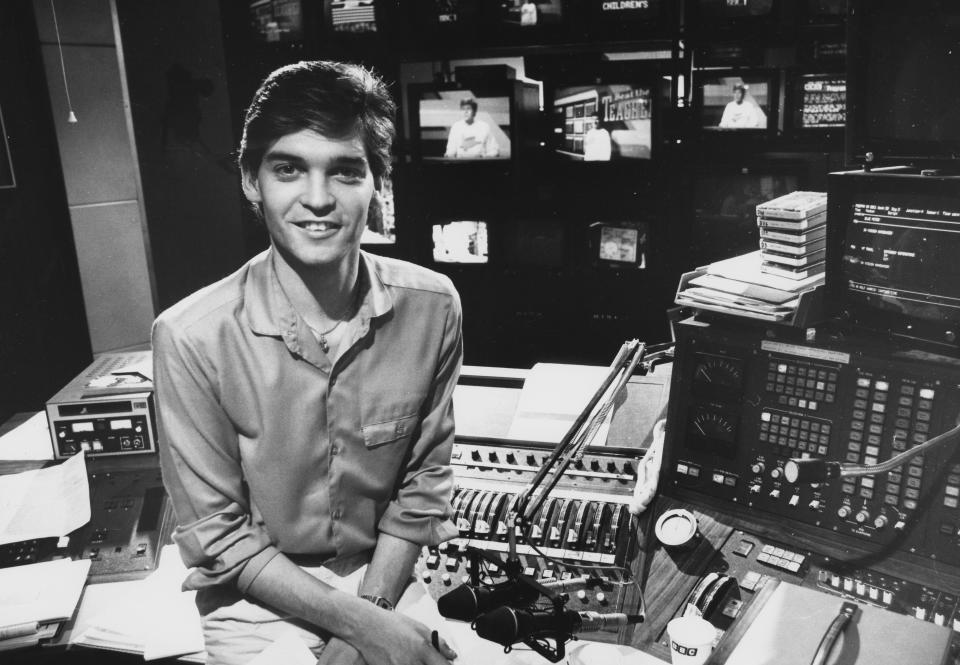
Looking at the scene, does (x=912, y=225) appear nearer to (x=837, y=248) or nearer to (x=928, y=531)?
(x=837, y=248)

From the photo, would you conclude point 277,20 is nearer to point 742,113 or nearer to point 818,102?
point 742,113

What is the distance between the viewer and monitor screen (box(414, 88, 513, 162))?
3.62 m

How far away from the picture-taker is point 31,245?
3549mm

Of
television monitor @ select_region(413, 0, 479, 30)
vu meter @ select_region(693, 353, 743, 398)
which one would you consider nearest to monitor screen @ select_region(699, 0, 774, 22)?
television monitor @ select_region(413, 0, 479, 30)

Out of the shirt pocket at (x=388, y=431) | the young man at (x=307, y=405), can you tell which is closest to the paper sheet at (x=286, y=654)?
the young man at (x=307, y=405)

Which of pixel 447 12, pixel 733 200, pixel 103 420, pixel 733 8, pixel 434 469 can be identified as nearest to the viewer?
pixel 434 469

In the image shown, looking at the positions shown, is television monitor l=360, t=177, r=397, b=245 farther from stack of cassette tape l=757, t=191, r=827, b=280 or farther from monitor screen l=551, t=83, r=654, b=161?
stack of cassette tape l=757, t=191, r=827, b=280

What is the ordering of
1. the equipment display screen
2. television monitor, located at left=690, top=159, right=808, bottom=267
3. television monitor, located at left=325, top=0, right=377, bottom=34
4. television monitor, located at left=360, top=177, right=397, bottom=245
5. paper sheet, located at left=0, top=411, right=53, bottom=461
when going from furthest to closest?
television monitor, located at left=360, top=177, right=397, bottom=245, television monitor, located at left=325, top=0, right=377, bottom=34, television monitor, located at left=690, top=159, right=808, bottom=267, paper sheet, located at left=0, top=411, right=53, bottom=461, the equipment display screen

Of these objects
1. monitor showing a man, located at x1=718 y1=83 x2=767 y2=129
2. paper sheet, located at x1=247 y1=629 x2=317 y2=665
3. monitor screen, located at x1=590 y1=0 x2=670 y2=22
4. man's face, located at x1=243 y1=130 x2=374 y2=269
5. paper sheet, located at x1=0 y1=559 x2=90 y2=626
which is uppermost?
monitor screen, located at x1=590 y1=0 x2=670 y2=22

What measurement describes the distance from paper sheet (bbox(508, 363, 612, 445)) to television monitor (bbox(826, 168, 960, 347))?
615 mm

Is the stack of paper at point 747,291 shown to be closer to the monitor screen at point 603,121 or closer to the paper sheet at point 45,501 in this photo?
the paper sheet at point 45,501

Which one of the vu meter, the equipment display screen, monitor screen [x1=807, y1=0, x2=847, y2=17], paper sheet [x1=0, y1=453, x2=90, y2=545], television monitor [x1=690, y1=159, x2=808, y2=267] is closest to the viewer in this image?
the equipment display screen

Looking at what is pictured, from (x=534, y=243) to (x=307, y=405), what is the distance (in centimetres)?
263

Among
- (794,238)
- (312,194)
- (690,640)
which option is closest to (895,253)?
(794,238)
